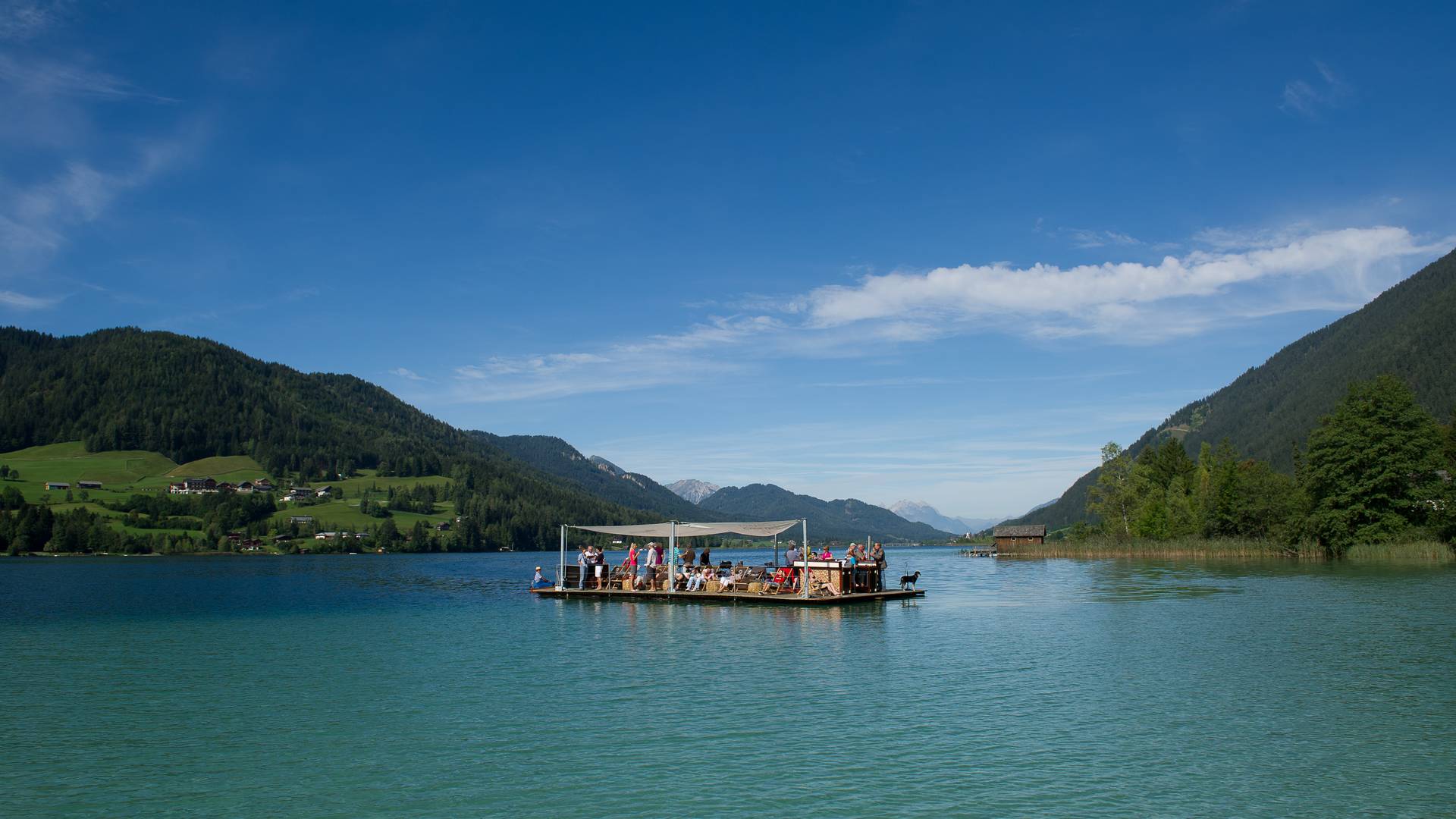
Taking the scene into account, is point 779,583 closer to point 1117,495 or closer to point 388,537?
point 1117,495

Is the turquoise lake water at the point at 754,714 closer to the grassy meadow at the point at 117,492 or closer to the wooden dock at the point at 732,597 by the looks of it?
the wooden dock at the point at 732,597

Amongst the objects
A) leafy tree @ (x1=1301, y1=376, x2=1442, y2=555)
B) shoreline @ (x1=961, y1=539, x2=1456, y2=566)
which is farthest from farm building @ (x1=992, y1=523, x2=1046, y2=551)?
leafy tree @ (x1=1301, y1=376, x2=1442, y2=555)

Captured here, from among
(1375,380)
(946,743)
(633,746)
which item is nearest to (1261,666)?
(946,743)

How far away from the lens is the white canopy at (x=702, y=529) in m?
42.9

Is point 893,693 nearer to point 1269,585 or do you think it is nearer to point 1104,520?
point 1269,585

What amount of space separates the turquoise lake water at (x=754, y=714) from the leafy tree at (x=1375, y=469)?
1318 inches

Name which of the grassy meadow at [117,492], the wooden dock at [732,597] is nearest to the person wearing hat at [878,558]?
the wooden dock at [732,597]

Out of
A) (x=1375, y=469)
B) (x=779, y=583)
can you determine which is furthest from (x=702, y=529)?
(x=1375, y=469)

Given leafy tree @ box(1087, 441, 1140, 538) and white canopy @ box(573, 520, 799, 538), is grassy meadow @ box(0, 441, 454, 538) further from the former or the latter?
white canopy @ box(573, 520, 799, 538)

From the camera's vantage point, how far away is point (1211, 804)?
41.0 feet

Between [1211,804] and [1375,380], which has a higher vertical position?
[1375,380]

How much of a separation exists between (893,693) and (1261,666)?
991cm

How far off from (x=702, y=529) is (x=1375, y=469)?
52.8 metres

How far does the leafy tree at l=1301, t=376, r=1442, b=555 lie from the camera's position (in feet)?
220
